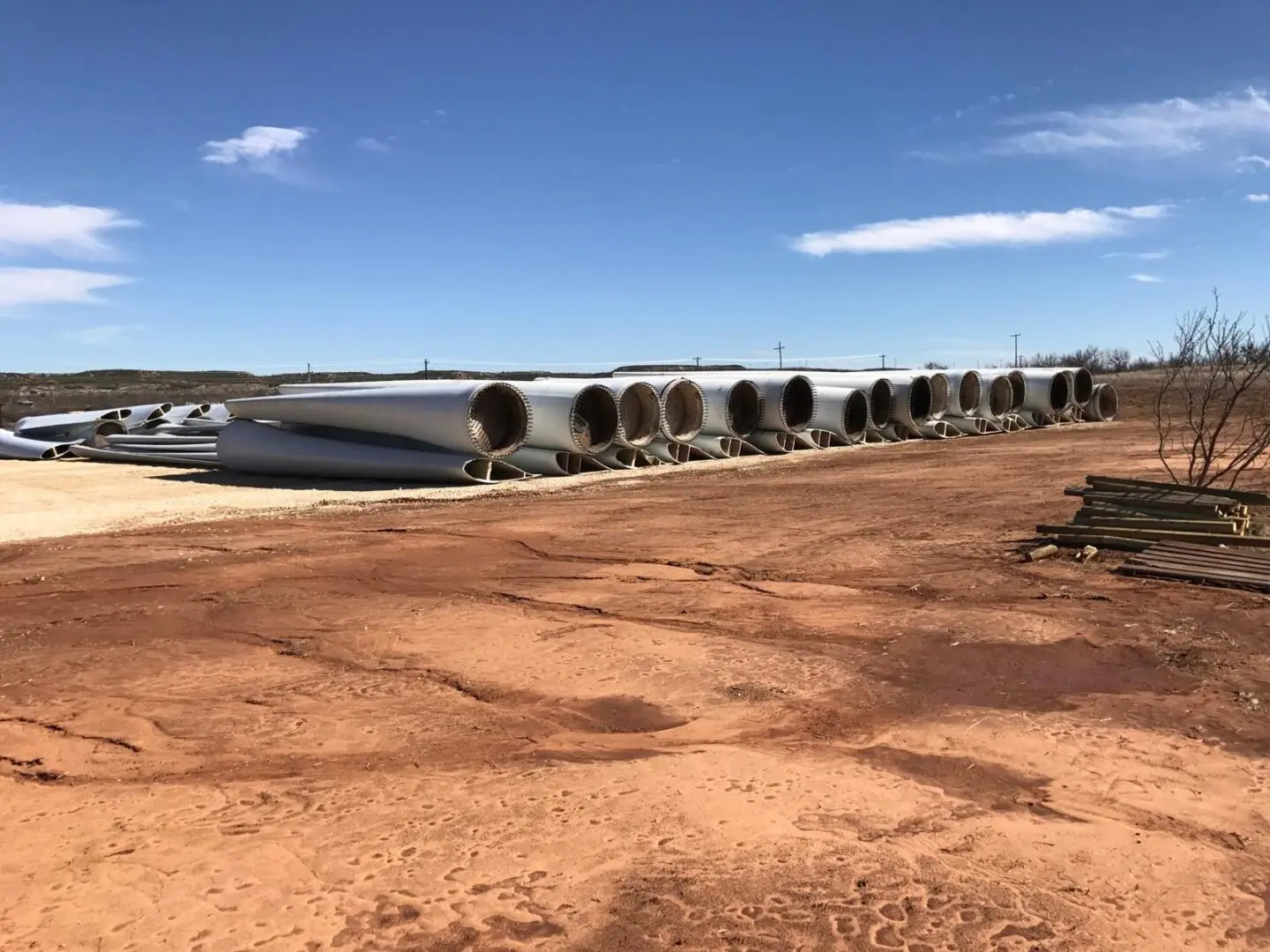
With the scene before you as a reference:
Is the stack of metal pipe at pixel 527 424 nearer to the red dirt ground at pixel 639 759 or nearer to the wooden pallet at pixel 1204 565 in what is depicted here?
the red dirt ground at pixel 639 759

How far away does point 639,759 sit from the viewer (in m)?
4.02

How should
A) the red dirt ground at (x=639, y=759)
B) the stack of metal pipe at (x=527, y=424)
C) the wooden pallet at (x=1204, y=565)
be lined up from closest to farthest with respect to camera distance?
the red dirt ground at (x=639, y=759), the wooden pallet at (x=1204, y=565), the stack of metal pipe at (x=527, y=424)

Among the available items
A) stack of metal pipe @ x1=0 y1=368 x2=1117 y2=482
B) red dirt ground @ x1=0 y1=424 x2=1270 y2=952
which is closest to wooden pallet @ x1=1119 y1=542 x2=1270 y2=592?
red dirt ground @ x1=0 y1=424 x2=1270 y2=952

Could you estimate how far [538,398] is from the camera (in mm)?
17312

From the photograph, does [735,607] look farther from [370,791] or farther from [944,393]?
[944,393]

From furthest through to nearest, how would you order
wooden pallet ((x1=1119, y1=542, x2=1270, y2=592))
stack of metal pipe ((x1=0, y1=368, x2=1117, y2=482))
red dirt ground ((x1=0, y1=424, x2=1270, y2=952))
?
stack of metal pipe ((x1=0, y1=368, x2=1117, y2=482)), wooden pallet ((x1=1119, y1=542, x2=1270, y2=592)), red dirt ground ((x1=0, y1=424, x2=1270, y2=952))

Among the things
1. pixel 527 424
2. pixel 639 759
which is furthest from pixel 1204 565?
pixel 527 424

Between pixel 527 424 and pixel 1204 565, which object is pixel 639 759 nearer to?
pixel 1204 565

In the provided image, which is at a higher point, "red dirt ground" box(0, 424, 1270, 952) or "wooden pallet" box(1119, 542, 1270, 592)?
"wooden pallet" box(1119, 542, 1270, 592)

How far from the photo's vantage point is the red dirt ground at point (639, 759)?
112 inches

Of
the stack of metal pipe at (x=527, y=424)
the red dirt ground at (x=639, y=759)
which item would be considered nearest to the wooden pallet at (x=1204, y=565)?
the red dirt ground at (x=639, y=759)

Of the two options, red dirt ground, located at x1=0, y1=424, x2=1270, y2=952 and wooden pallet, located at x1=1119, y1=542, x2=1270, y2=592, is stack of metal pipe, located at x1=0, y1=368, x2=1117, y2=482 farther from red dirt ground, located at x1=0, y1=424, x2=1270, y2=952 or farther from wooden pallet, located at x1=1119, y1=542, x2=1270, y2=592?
wooden pallet, located at x1=1119, y1=542, x2=1270, y2=592

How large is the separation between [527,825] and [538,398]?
14.2m

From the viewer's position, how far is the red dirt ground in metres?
2.85
